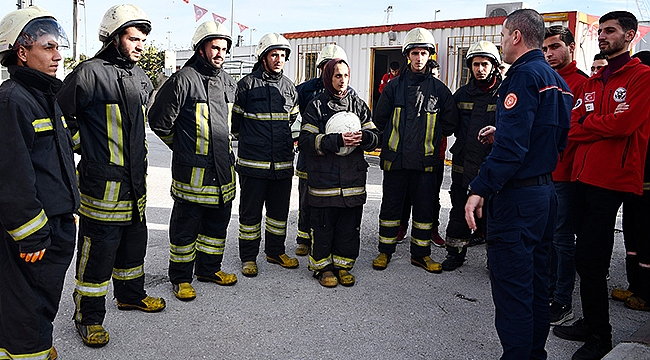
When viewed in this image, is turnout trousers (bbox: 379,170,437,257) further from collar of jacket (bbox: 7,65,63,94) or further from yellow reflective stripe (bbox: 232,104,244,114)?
collar of jacket (bbox: 7,65,63,94)

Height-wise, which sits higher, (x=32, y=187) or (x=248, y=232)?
(x=32, y=187)

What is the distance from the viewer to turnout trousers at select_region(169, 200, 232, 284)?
4316 millimetres

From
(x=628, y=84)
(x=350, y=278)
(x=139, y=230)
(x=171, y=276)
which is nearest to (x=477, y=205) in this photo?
(x=628, y=84)

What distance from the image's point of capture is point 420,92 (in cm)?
499

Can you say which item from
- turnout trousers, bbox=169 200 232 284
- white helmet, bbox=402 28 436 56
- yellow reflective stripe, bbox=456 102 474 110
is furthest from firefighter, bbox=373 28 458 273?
turnout trousers, bbox=169 200 232 284

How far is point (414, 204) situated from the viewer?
203 inches

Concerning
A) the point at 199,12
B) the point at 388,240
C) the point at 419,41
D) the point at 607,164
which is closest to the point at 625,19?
the point at 607,164

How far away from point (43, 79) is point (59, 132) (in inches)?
11.4

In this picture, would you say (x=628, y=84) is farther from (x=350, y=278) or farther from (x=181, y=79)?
(x=181, y=79)

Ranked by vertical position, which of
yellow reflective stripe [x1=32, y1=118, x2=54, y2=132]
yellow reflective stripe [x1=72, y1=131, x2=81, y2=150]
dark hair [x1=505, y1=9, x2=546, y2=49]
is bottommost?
yellow reflective stripe [x1=72, y1=131, x2=81, y2=150]

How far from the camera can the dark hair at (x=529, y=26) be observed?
303cm

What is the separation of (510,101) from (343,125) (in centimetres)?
176

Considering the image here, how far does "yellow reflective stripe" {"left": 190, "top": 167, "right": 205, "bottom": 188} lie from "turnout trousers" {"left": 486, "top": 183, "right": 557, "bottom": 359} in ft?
7.48

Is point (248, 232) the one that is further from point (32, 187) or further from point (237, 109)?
point (32, 187)
